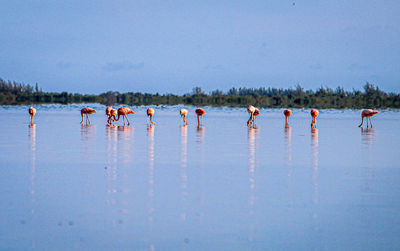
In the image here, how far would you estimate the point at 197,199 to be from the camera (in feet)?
23.9

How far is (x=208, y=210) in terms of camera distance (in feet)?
21.9

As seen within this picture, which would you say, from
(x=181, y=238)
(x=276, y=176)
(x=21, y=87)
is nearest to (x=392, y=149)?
(x=276, y=176)

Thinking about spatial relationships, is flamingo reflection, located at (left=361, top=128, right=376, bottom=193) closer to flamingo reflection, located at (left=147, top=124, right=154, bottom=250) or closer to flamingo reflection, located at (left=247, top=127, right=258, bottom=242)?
flamingo reflection, located at (left=247, top=127, right=258, bottom=242)

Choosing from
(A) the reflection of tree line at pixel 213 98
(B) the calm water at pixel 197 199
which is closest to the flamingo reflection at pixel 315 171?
(B) the calm water at pixel 197 199

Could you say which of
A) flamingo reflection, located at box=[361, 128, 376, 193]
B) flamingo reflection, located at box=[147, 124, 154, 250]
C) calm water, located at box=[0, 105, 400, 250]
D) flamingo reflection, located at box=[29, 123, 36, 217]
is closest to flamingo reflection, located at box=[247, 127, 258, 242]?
calm water, located at box=[0, 105, 400, 250]

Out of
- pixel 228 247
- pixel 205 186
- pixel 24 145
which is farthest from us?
pixel 24 145

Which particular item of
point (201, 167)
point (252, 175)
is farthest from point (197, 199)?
point (201, 167)

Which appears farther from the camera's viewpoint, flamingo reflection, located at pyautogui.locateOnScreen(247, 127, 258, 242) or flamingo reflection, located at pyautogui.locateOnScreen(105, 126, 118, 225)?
flamingo reflection, located at pyautogui.locateOnScreen(105, 126, 118, 225)

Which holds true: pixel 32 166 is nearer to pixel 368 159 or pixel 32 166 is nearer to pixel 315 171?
pixel 315 171

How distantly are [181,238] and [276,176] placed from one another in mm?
4061

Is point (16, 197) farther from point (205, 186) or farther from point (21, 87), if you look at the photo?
point (21, 87)

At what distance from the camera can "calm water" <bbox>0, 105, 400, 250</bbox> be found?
18.1 ft

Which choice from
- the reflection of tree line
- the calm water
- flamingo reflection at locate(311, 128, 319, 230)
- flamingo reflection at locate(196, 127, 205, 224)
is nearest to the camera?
the calm water

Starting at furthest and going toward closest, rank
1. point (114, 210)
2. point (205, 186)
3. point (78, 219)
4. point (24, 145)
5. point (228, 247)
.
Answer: point (24, 145)
point (205, 186)
point (114, 210)
point (78, 219)
point (228, 247)
